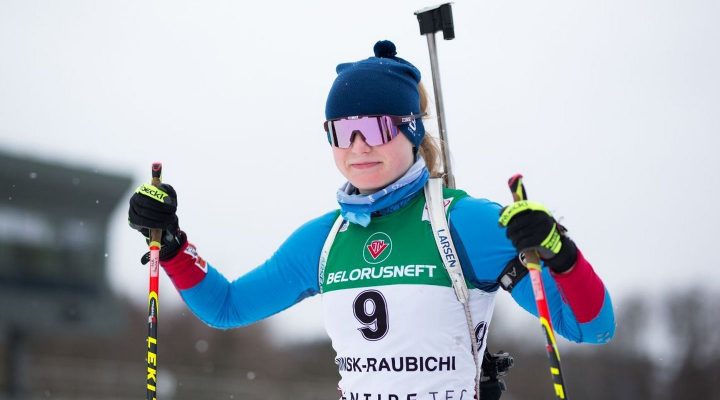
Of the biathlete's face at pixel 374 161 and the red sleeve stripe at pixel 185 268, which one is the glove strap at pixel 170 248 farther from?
the biathlete's face at pixel 374 161

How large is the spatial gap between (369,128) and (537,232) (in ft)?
2.77

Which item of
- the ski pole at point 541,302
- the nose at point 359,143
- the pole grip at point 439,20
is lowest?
the ski pole at point 541,302

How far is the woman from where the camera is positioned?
238 centimetres

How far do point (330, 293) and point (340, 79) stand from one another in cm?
82

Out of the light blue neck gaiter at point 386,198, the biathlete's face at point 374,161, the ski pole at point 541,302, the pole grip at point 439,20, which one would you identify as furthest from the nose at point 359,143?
the pole grip at point 439,20

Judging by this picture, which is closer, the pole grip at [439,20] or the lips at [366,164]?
the lips at [366,164]

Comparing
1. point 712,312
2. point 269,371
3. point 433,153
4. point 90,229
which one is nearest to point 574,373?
point 712,312

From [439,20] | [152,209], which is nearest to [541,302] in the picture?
[152,209]

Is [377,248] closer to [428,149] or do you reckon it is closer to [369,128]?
[369,128]

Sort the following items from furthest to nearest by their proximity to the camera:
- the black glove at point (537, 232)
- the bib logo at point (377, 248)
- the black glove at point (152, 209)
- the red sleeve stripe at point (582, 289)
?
the black glove at point (152, 209)
the bib logo at point (377, 248)
the red sleeve stripe at point (582, 289)
the black glove at point (537, 232)

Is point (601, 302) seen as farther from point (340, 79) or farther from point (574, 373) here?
point (574, 373)

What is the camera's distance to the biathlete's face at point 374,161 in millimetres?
2715

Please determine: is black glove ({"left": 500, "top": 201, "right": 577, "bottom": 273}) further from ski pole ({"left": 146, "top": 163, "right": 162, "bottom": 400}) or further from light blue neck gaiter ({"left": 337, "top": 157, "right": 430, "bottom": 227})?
ski pole ({"left": 146, "top": 163, "right": 162, "bottom": 400})

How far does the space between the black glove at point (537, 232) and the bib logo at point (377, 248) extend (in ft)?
1.83
